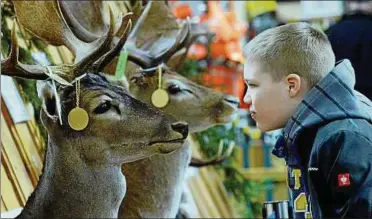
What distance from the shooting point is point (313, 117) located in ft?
6.20

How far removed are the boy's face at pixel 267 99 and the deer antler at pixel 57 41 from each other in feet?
1.04

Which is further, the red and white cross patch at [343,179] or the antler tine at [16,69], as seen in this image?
the antler tine at [16,69]

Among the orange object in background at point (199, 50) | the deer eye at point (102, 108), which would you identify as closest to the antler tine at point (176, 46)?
the deer eye at point (102, 108)

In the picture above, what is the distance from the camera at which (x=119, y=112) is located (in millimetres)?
2111

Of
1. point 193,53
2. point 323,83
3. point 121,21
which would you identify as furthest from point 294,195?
point 193,53

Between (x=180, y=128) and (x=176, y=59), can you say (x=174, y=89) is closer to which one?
(x=176, y=59)

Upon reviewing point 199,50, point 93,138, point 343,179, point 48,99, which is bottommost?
point 199,50

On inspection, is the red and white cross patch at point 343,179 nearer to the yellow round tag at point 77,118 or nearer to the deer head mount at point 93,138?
the deer head mount at point 93,138

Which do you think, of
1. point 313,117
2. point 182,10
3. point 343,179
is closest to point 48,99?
point 313,117

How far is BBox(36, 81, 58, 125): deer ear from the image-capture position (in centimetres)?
209

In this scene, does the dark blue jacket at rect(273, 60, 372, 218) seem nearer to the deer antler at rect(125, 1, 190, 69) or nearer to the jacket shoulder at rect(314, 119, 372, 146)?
the jacket shoulder at rect(314, 119, 372, 146)

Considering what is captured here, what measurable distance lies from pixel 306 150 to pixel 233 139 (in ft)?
5.78

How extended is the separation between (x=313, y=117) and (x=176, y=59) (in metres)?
1.10

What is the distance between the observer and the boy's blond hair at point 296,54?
1.98 metres
